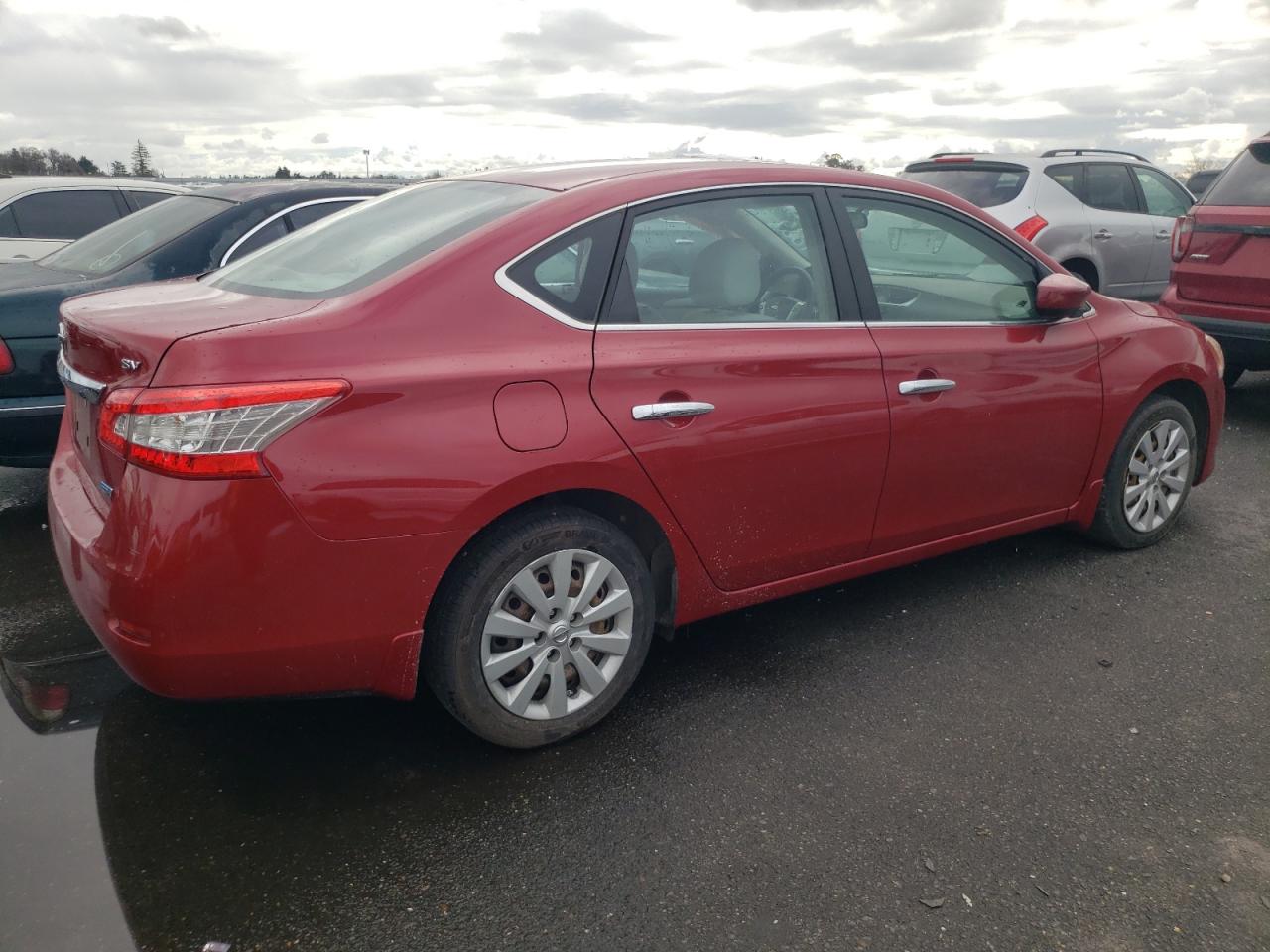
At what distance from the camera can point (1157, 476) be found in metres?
4.48

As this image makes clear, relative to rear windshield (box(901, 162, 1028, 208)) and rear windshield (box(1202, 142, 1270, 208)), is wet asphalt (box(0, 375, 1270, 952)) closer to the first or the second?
rear windshield (box(1202, 142, 1270, 208))

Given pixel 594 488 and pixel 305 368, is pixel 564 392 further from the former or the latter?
pixel 305 368

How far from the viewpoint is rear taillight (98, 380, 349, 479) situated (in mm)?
2365

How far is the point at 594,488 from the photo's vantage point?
9.46 feet

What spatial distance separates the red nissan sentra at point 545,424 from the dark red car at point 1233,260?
312 cm

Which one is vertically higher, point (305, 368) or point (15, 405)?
point (305, 368)

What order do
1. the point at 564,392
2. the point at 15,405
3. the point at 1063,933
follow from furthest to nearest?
the point at 15,405 < the point at 564,392 < the point at 1063,933

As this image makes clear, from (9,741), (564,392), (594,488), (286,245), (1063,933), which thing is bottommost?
(9,741)

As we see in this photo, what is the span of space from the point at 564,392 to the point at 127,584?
1.17 metres

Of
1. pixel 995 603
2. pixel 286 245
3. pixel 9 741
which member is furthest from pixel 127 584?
pixel 995 603

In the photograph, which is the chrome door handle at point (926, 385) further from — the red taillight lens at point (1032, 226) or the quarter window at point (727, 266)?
the red taillight lens at point (1032, 226)

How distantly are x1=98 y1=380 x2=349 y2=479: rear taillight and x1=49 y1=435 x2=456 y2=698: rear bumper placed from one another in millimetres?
41

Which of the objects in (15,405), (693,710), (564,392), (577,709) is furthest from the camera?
(15,405)

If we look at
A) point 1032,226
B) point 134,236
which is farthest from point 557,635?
point 1032,226
